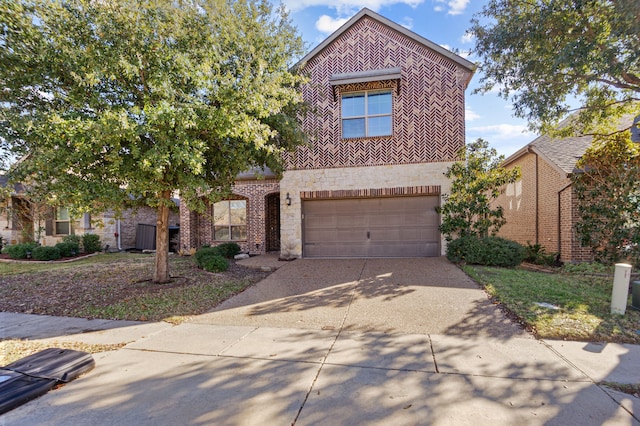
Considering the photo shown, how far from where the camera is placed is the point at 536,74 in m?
7.57

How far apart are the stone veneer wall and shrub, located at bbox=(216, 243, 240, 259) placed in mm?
2214

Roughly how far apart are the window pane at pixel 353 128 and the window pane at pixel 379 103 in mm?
462

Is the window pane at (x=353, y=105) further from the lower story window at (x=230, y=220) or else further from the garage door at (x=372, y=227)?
the lower story window at (x=230, y=220)

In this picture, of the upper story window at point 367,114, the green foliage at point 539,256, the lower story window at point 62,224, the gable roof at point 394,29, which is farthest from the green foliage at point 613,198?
the lower story window at point 62,224

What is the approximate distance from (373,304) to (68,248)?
1380 centimetres

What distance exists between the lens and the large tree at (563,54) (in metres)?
6.22

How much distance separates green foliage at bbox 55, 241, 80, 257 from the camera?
13.0 m

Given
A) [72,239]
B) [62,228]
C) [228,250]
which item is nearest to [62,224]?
[62,228]

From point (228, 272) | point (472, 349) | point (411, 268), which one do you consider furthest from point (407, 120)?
point (472, 349)

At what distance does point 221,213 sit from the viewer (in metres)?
13.7

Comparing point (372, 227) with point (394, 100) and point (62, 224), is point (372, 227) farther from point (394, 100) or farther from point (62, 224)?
point (62, 224)

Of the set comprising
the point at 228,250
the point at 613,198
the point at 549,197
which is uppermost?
the point at 549,197

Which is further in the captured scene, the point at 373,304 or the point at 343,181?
the point at 343,181

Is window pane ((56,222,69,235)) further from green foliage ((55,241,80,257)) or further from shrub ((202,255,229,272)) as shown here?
shrub ((202,255,229,272))
